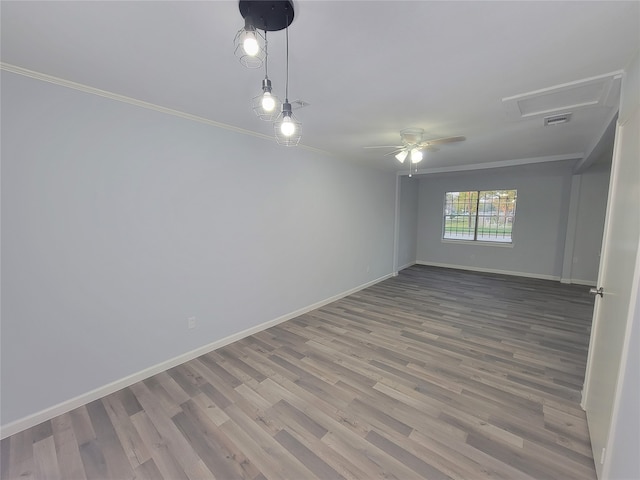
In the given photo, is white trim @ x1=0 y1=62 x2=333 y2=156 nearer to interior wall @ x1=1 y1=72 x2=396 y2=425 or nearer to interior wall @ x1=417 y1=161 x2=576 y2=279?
interior wall @ x1=1 y1=72 x2=396 y2=425

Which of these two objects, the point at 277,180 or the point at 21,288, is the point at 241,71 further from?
the point at 21,288

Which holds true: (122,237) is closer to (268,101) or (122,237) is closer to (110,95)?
(110,95)

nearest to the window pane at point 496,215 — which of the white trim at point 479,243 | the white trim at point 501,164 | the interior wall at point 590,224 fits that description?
the white trim at point 479,243

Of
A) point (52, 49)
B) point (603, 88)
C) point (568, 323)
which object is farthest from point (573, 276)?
point (52, 49)

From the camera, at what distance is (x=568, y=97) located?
2.14m

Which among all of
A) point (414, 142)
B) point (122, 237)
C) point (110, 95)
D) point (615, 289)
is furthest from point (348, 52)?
point (122, 237)

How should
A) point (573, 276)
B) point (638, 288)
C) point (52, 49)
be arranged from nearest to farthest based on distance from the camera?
point (638, 288) → point (52, 49) → point (573, 276)

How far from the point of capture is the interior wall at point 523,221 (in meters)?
5.71

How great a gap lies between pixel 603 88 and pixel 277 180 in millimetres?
3047

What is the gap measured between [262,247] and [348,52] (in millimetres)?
2317

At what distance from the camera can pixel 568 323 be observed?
3.63 m

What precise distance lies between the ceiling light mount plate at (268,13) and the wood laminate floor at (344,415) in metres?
2.41

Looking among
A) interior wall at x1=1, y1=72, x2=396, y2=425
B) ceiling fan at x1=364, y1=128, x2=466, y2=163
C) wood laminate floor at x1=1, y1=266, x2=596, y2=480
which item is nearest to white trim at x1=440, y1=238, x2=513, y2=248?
wood laminate floor at x1=1, y1=266, x2=596, y2=480

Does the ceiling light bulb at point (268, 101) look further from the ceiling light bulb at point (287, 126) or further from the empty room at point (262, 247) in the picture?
the ceiling light bulb at point (287, 126)
